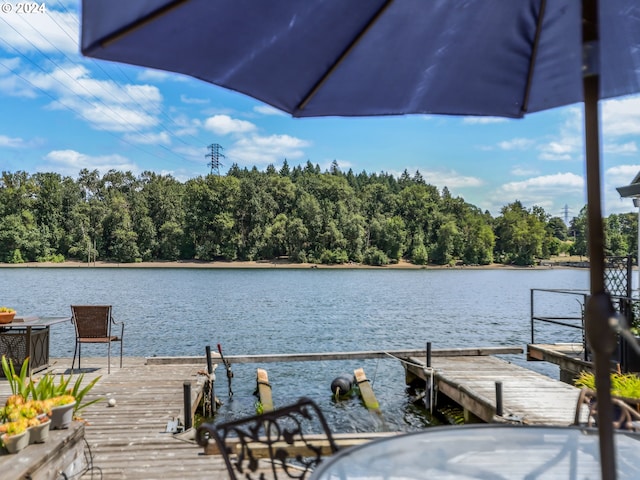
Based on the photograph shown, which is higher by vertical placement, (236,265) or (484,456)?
(236,265)

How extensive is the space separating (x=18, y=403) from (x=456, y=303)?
23.7 metres

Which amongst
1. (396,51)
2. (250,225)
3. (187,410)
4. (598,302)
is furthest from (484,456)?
(250,225)

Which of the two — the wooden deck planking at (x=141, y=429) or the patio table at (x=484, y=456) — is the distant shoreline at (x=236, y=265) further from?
the patio table at (x=484, y=456)

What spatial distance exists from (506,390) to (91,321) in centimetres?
493

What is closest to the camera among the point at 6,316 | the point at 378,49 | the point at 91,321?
the point at 378,49

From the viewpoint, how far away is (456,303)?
24.9 m

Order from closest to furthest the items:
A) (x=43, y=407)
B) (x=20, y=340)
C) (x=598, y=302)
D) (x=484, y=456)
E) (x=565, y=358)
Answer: (x=598, y=302) < (x=484, y=456) < (x=43, y=407) < (x=20, y=340) < (x=565, y=358)

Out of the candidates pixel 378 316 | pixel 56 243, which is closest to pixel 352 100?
pixel 378 316

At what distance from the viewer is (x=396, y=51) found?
6.55ft

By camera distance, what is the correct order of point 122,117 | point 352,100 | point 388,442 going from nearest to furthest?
point 388,442, point 352,100, point 122,117

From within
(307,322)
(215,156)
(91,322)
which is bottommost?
(307,322)

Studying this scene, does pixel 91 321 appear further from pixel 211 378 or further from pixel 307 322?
pixel 307 322

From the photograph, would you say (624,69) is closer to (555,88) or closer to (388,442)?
(555,88)

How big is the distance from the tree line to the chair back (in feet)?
148
